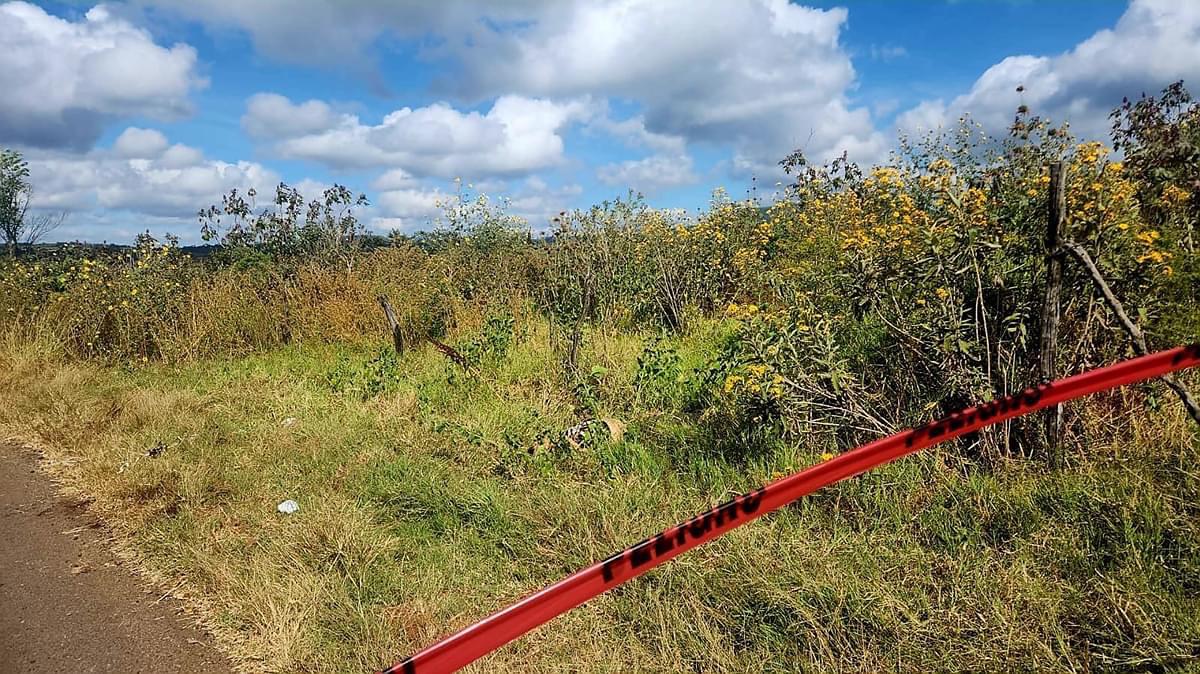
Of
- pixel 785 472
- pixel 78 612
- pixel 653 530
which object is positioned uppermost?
pixel 785 472

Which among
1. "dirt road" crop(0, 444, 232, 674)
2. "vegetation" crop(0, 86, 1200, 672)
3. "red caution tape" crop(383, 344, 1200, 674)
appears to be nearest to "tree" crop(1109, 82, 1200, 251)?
"vegetation" crop(0, 86, 1200, 672)

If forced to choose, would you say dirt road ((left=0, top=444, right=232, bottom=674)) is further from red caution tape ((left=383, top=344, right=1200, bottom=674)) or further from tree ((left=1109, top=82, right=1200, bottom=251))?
tree ((left=1109, top=82, right=1200, bottom=251))

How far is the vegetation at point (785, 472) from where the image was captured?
237 centimetres

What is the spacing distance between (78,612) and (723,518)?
3124 mm

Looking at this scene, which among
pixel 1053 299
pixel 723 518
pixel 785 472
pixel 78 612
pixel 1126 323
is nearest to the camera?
pixel 723 518

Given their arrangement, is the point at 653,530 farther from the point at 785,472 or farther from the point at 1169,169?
the point at 1169,169

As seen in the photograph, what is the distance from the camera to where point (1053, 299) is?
107 inches

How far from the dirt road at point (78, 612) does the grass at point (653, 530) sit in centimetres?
13

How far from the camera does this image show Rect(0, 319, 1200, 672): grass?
2.26 meters

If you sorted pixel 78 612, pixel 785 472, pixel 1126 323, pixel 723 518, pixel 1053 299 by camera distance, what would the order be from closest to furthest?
pixel 723 518 → pixel 1126 323 → pixel 1053 299 → pixel 78 612 → pixel 785 472

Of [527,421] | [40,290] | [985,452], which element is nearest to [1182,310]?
[985,452]

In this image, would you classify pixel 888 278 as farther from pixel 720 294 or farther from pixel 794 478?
pixel 720 294

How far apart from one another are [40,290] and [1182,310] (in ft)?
37.9

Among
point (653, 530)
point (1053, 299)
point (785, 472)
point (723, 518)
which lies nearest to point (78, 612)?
point (653, 530)
